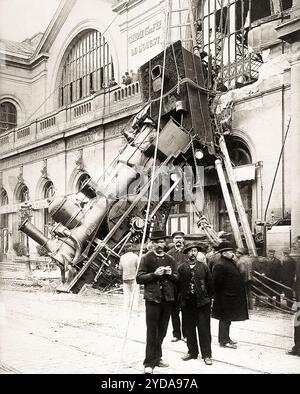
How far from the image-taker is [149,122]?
9.88m

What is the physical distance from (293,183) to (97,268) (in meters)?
4.01

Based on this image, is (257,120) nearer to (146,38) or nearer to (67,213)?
(146,38)

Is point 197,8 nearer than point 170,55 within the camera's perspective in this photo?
No

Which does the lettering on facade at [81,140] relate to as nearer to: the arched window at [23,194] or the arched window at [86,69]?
the arched window at [86,69]

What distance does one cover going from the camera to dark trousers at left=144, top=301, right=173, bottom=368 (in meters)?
5.56

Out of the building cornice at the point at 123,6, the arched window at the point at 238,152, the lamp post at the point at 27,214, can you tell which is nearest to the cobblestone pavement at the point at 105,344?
the lamp post at the point at 27,214

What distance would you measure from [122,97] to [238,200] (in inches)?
146

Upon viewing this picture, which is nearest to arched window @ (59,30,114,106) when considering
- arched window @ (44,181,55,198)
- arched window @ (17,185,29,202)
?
arched window @ (44,181,55,198)

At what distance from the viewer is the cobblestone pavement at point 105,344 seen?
5.65m

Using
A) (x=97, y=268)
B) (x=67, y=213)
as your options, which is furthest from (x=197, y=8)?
(x=97, y=268)

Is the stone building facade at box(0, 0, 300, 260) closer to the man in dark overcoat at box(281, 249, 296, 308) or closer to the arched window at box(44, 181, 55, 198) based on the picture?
the arched window at box(44, 181, 55, 198)

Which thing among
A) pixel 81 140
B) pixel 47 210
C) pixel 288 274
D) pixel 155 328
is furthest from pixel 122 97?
pixel 155 328

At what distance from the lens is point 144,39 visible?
33.0ft

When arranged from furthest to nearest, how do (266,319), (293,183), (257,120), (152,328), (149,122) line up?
1. (149,122)
2. (257,120)
3. (293,183)
4. (266,319)
5. (152,328)
